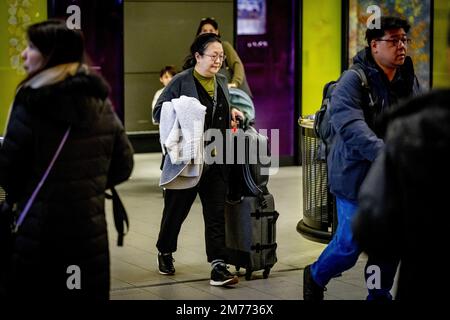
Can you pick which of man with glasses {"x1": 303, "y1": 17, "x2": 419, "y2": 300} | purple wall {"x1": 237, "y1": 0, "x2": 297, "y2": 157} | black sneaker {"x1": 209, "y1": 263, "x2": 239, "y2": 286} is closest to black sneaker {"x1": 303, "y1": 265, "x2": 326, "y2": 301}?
man with glasses {"x1": 303, "y1": 17, "x2": 419, "y2": 300}

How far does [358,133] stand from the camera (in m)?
5.85

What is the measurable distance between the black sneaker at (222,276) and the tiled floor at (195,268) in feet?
0.19

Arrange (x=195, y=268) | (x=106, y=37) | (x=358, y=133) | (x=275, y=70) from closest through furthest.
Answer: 1. (x=358, y=133)
2. (x=195, y=268)
3. (x=275, y=70)
4. (x=106, y=37)

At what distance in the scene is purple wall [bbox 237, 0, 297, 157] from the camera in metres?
13.8

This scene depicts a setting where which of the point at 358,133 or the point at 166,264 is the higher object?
the point at 358,133

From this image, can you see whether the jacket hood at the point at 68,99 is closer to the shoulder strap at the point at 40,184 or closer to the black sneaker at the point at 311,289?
the shoulder strap at the point at 40,184

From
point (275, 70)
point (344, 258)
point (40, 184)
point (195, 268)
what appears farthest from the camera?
point (275, 70)

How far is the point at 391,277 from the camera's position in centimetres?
620

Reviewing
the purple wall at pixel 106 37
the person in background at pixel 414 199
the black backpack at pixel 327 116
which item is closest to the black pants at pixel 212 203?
the black backpack at pixel 327 116

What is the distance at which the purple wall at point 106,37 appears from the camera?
14.7 m

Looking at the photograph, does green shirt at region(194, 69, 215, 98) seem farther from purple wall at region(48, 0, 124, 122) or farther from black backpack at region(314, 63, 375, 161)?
purple wall at region(48, 0, 124, 122)

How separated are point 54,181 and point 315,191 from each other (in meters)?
4.45

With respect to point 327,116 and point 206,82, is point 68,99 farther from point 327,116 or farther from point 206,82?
point 206,82

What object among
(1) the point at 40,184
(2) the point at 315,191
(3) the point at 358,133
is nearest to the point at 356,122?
(3) the point at 358,133
